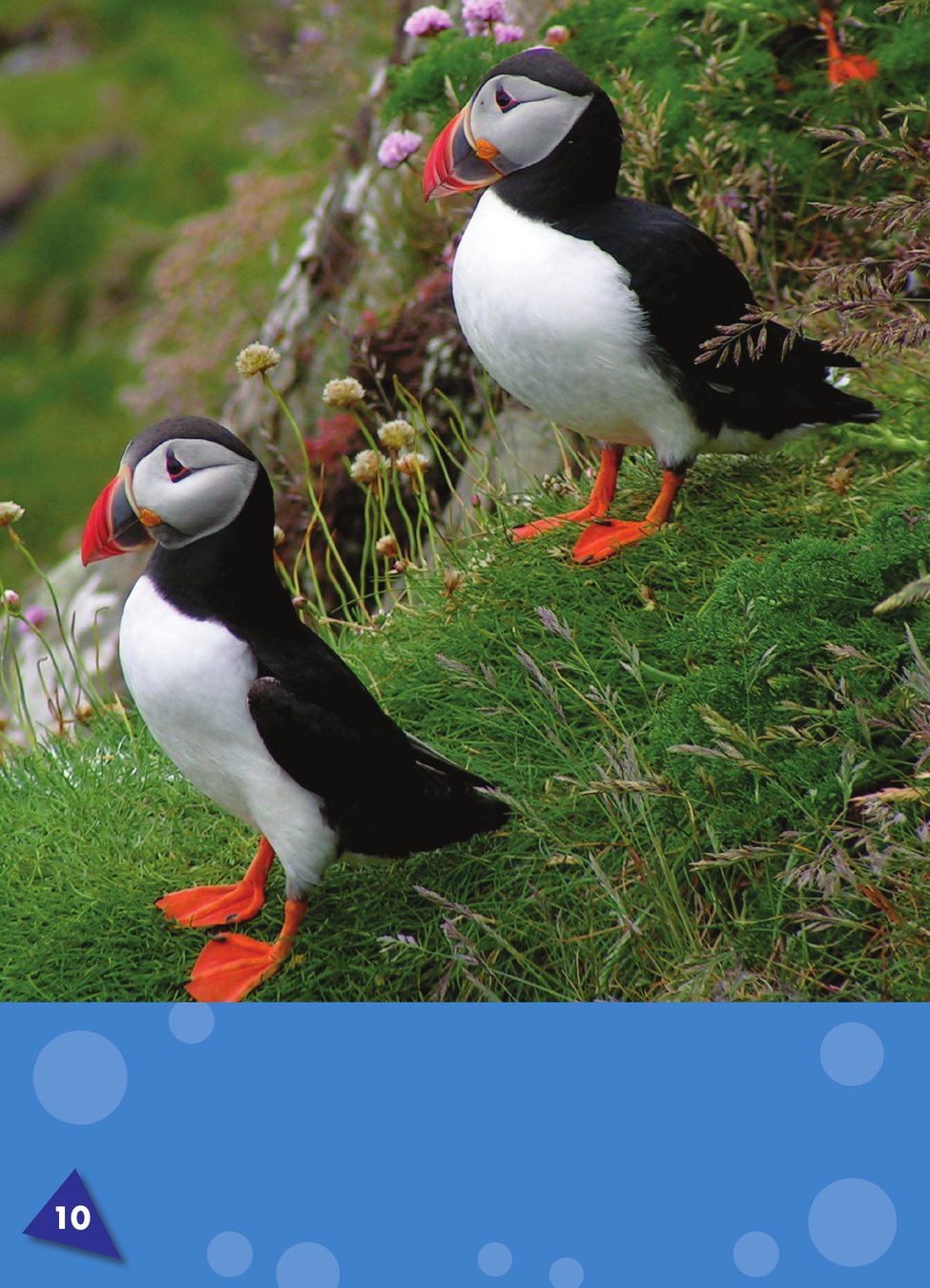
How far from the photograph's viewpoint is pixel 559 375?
11.6 feet

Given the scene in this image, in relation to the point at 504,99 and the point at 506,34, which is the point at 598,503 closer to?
the point at 504,99

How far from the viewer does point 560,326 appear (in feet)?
11.3

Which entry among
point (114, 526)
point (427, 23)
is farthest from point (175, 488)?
point (427, 23)

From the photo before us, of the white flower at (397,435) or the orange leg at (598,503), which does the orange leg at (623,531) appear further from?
the white flower at (397,435)

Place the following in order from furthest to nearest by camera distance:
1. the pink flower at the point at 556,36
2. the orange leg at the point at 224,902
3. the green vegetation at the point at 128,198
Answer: the green vegetation at the point at 128,198 → the pink flower at the point at 556,36 → the orange leg at the point at 224,902

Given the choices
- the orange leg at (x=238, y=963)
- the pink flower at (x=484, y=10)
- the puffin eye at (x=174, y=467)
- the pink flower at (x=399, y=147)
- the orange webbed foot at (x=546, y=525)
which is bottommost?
the orange webbed foot at (x=546, y=525)

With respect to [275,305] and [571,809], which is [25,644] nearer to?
[275,305]

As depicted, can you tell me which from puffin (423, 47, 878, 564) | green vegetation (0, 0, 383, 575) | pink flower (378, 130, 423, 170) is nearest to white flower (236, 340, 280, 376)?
puffin (423, 47, 878, 564)

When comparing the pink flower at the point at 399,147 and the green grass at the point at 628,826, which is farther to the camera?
the pink flower at the point at 399,147

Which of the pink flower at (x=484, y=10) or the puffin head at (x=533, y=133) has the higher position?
the puffin head at (x=533, y=133)

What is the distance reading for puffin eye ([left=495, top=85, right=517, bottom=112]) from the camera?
352 cm

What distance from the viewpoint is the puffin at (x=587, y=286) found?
3467mm

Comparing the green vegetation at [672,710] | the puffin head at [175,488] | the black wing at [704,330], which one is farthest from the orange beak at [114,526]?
the black wing at [704,330]

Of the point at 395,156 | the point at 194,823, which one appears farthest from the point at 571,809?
the point at 395,156
